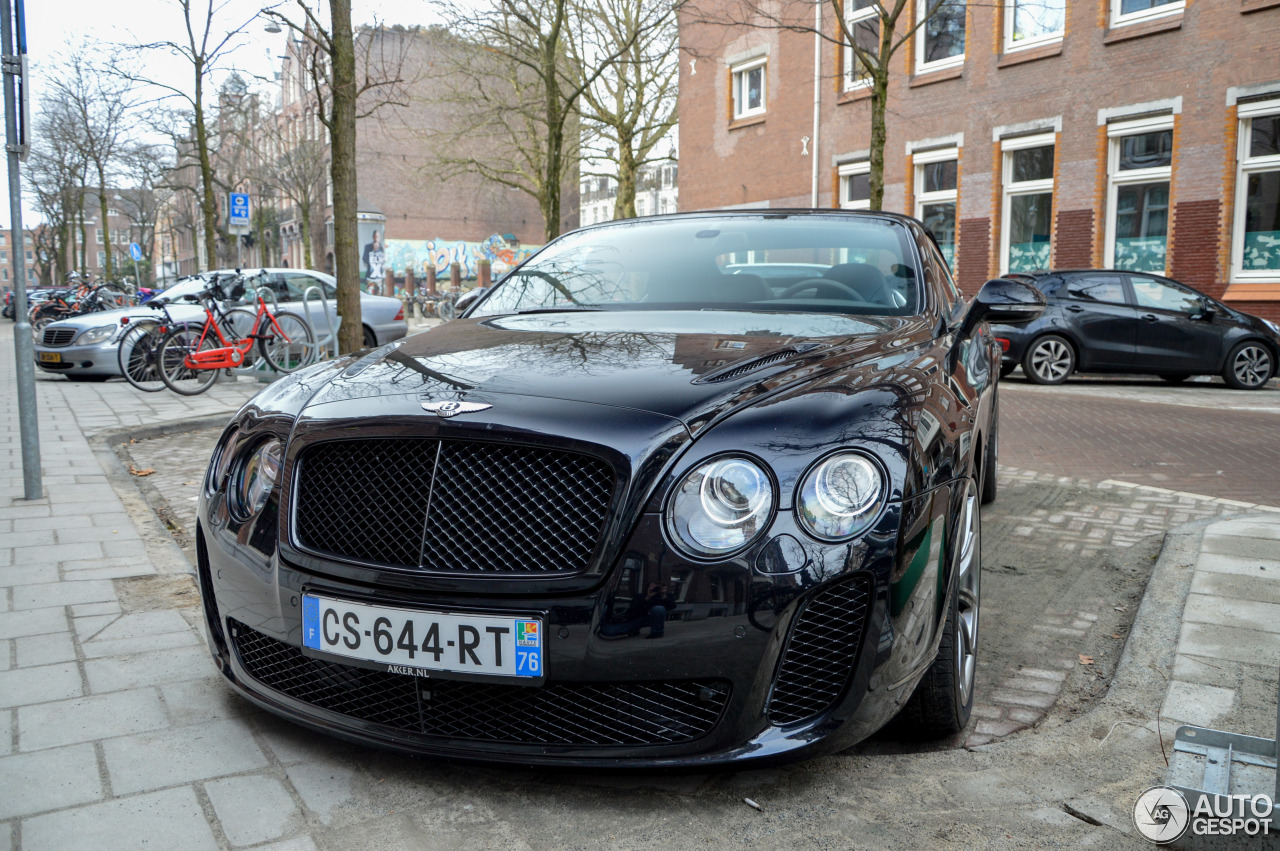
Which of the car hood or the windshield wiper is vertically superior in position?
the windshield wiper

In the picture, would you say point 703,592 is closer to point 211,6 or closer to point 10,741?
point 10,741

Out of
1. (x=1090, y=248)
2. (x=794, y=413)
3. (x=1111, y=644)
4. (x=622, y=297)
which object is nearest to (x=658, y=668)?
(x=794, y=413)

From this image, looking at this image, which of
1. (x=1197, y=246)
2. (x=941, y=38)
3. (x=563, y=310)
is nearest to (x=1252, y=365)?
(x=1197, y=246)

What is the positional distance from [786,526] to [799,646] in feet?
0.82

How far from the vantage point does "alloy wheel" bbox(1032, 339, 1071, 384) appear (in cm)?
1368

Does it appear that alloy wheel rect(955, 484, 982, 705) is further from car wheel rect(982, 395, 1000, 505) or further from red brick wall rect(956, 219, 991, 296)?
red brick wall rect(956, 219, 991, 296)

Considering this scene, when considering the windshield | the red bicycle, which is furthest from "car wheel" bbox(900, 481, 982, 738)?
the red bicycle

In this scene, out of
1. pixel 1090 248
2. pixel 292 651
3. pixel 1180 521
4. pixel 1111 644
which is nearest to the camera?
pixel 292 651

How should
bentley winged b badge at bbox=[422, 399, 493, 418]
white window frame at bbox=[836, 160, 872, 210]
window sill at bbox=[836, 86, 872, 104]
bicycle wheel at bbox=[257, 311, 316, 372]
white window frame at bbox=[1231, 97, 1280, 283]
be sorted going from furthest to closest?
white window frame at bbox=[836, 160, 872, 210] → window sill at bbox=[836, 86, 872, 104] → white window frame at bbox=[1231, 97, 1280, 283] → bicycle wheel at bbox=[257, 311, 316, 372] → bentley winged b badge at bbox=[422, 399, 493, 418]

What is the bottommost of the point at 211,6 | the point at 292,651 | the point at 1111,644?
the point at 1111,644

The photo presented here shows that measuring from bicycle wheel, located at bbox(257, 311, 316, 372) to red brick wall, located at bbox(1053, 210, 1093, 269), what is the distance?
12.4 m

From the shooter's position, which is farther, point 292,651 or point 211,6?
point 211,6

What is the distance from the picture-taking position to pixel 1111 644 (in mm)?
3650

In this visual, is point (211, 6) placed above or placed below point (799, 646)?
above
